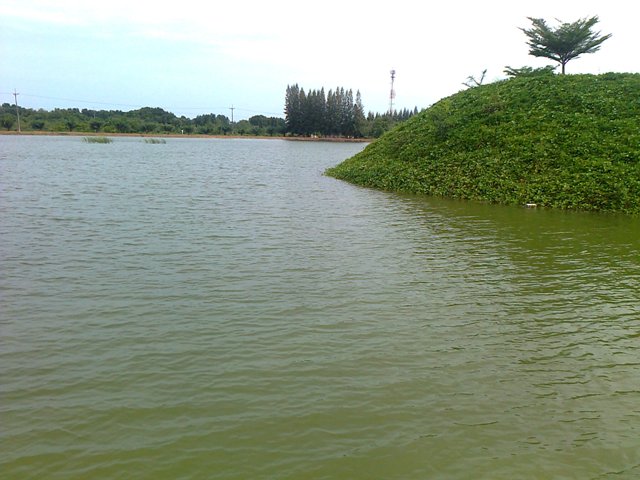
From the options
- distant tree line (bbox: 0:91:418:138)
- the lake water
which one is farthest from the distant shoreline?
the lake water

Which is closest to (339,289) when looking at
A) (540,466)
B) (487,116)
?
(540,466)

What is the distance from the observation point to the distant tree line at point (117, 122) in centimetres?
12538

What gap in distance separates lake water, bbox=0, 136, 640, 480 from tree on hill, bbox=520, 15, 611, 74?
89.1ft

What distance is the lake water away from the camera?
537 cm

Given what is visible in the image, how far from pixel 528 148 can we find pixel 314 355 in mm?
21868

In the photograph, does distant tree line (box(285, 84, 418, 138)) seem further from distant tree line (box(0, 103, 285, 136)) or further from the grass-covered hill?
the grass-covered hill

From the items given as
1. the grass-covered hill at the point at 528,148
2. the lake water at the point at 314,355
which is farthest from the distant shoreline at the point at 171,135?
the lake water at the point at 314,355

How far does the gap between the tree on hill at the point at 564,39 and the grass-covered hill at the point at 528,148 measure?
5906 mm

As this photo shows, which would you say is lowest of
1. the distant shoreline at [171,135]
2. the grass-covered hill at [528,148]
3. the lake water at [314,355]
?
the lake water at [314,355]

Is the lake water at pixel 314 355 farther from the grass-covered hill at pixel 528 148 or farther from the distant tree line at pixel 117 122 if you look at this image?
the distant tree line at pixel 117 122

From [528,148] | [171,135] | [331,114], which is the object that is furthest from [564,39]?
[171,135]

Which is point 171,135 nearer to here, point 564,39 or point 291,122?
point 291,122

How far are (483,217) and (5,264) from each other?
52.3 feet

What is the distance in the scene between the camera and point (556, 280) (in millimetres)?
11648
